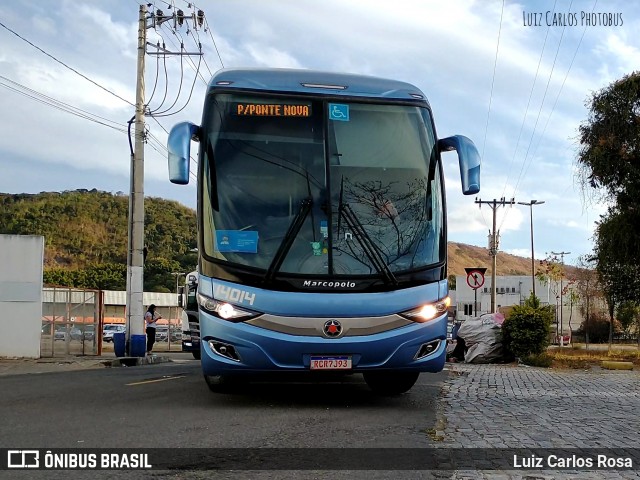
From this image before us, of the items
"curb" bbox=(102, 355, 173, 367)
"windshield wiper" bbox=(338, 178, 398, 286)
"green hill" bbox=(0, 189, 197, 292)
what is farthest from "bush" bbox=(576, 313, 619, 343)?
"windshield wiper" bbox=(338, 178, 398, 286)

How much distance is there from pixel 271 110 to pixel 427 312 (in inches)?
118

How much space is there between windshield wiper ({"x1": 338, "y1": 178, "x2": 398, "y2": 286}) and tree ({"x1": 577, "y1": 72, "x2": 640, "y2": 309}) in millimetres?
18217

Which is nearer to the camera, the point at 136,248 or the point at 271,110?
the point at 271,110

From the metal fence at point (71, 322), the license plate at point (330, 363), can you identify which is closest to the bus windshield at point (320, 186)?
the license plate at point (330, 363)

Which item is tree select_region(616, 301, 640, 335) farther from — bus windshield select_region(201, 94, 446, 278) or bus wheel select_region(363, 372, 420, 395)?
bus windshield select_region(201, 94, 446, 278)

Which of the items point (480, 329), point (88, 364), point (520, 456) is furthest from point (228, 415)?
point (480, 329)

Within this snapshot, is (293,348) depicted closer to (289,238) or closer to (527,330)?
(289,238)

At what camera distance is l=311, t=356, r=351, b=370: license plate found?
8242 millimetres

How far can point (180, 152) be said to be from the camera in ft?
28.4

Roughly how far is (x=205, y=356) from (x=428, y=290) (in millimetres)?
2630

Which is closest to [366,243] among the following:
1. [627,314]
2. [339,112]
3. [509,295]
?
[339,112]

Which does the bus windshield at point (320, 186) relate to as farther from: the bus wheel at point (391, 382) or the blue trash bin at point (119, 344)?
the blue trash bin at point (119, 344)

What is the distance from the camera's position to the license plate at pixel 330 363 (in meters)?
8.24

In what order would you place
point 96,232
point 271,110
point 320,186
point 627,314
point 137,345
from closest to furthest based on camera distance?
point 320,186 → point 271,110 → point 137,345 → point 627,314 → point 96,232
